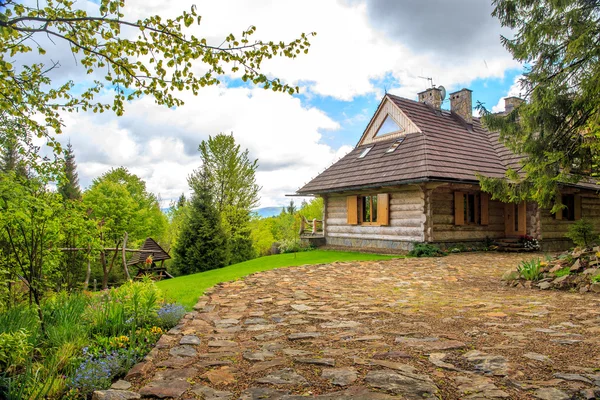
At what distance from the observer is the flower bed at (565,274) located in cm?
705

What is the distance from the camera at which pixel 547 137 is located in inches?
427

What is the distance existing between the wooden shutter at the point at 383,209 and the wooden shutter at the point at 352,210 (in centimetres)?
134

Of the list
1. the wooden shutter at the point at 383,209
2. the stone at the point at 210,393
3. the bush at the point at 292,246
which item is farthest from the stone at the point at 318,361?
the bush at the point at 292,246

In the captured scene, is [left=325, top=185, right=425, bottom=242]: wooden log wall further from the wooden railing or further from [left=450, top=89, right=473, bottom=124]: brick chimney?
[left=450, top=89, right=473, bottom=124]: brick chimney

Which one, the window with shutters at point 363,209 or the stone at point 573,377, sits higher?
the window with shutters at point 363,209

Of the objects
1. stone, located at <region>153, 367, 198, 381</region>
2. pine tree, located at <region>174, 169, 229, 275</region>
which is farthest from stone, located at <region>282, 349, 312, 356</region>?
pine tree, located at <region>174, 169, 229, 275</region>

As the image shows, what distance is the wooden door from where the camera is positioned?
634 inches

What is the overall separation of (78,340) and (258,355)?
6.03 ft

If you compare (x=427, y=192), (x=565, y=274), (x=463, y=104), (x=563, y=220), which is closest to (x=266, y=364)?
(x=565, y=274)

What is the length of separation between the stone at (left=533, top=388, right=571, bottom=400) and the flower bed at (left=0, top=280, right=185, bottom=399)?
3.37m

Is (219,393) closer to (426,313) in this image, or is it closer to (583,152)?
(426,313)

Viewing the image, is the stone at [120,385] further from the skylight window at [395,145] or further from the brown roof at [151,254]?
the skylight window at [395,145]

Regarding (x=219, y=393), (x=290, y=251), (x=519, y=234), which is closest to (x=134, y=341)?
(x=219, y=393)

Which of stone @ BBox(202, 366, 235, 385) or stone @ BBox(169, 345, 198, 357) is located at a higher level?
stone @ BBox(202, 366, 235, 385)
